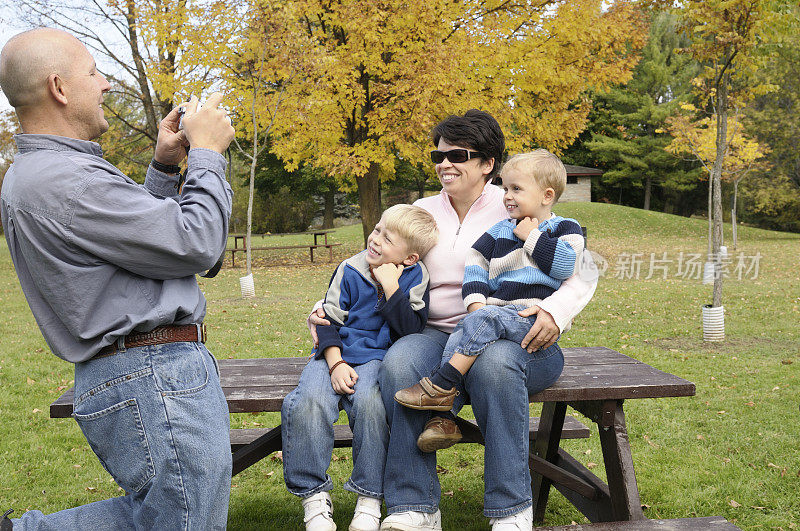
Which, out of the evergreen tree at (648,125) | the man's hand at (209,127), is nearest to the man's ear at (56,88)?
the man's hand at (209,127)

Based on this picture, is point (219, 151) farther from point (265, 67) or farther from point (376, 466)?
point (265, 67)

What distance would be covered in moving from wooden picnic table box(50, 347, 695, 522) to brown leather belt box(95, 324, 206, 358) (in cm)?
77

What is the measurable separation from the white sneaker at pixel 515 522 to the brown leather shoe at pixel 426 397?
1.53 ft

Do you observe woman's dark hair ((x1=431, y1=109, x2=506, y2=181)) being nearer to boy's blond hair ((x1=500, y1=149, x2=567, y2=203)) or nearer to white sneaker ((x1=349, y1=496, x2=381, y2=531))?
boy's blond hair ((x1=500, y1=149, x2=567, y2=203))

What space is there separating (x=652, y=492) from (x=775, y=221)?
117 feet

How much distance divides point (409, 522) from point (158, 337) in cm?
124

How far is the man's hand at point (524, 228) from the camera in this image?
302 centimetres

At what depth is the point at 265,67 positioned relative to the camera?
45.1 feet

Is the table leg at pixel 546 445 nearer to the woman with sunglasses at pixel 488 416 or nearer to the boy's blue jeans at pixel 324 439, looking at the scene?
the woman with sunglasses at pixel 488 416

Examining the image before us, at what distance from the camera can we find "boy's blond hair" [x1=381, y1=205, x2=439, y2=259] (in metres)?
3.17

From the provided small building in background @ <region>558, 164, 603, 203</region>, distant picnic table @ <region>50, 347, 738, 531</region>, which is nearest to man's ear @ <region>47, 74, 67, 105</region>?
distant picnic table @ <region>50, 347, 738, 531</region>

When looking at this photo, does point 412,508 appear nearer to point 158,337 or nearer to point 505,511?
point 505,511

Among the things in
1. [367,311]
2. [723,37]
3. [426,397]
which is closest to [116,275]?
[426,397]

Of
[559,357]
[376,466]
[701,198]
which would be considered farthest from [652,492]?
[701,198]
